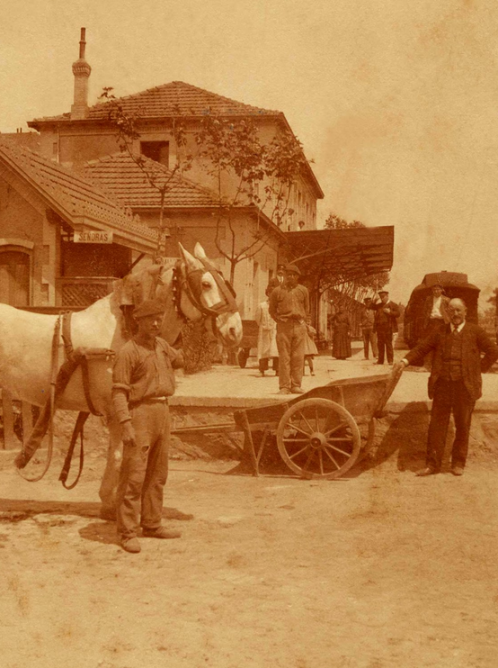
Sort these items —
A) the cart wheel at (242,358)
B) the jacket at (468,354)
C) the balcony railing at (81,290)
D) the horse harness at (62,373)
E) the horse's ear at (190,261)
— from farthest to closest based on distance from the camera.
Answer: the cart wheel at (242,358), the balcony railing at (81,290), the jacket at (468,354), the horse's ear at (190,261), the horse harness at (62,373)

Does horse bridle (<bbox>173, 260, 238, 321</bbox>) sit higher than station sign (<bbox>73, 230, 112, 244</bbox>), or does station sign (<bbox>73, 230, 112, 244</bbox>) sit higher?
station sign (<bbox>73, 230, 112, 244</bbox>)

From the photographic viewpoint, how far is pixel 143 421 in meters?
5.78

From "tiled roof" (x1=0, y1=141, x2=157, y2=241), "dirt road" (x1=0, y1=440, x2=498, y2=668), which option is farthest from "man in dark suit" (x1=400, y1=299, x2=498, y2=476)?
A: "tiled roof" (x1=0, y1=141, x2=157, y2=241)

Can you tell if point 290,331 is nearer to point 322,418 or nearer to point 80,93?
point 322,418

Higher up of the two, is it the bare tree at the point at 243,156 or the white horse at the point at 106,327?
the bare tree at the point at 243,156

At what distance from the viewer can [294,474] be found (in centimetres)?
880

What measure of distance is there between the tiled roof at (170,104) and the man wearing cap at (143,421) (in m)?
24.7

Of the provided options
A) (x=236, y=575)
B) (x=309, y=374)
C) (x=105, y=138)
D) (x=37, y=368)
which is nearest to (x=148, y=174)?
(x=105, y=138)

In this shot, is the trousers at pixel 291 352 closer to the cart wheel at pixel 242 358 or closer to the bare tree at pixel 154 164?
the cart wheel at pixel 242 358

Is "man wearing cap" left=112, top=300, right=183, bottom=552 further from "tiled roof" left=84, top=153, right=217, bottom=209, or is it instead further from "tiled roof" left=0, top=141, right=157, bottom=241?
"tiled roof" left=84, top=153, right=217, bottom=209

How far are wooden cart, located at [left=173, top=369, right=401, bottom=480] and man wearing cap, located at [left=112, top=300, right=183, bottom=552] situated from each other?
98.7 inches

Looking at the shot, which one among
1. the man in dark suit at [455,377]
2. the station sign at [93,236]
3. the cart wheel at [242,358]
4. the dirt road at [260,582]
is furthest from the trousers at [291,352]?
the cart wheel at [242,358]

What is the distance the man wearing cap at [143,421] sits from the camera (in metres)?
5.68

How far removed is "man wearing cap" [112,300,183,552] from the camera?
568 centimetres
